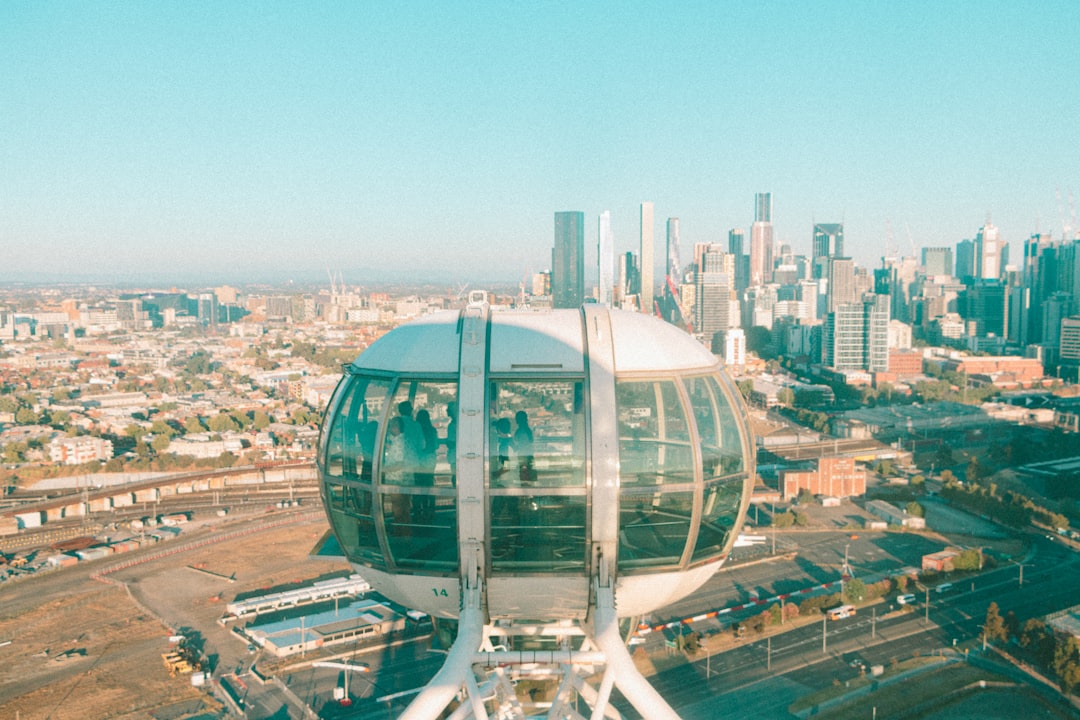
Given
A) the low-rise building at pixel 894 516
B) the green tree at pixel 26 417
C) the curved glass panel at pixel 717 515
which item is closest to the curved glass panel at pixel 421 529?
the curved glass panel at pixel 717 515

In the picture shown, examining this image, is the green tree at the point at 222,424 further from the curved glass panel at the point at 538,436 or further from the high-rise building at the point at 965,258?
the high-rise building at the point at 965,258

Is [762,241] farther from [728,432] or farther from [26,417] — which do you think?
[728,432]

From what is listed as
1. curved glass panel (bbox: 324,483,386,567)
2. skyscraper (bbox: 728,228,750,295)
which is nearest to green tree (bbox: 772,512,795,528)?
curved glass panel (bbox: 324,483,386,567)

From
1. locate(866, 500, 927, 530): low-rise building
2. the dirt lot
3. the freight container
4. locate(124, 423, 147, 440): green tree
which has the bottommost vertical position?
the freight container

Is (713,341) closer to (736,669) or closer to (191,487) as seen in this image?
(191,487)

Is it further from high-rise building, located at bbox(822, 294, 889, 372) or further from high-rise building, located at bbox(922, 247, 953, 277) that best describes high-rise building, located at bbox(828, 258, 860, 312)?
high-rise building, located at bbox(922, 247, 953, 277)

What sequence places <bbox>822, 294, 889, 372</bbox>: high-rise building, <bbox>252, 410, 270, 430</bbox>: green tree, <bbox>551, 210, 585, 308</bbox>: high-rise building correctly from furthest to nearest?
<bbox>822, 294, 889, 372</bbox>: high-rise building < <bbox>551, 210, 585, 308</bbox>: high-rise building < <bbox>252, 410, 270, 430</bbox>: green tree

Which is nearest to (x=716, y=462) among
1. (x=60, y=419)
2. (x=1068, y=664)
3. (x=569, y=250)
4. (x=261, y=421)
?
(x=1068, y=664)
